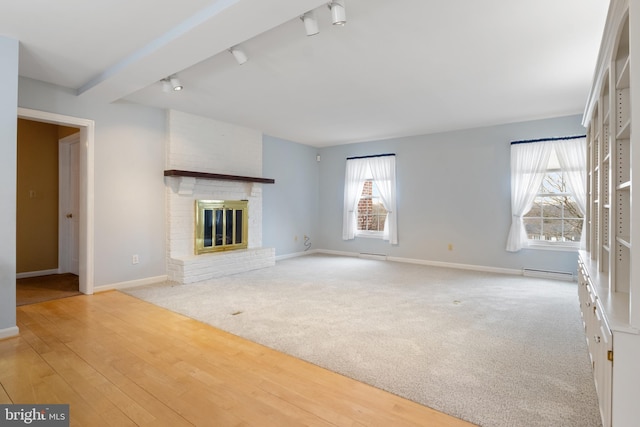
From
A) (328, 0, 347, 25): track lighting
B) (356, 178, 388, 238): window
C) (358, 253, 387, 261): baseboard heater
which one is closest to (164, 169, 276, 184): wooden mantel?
(356, 178, 388, 238): window

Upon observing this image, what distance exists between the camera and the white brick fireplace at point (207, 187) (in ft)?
16.3


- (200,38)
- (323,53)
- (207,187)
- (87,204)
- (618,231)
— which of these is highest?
(323,53)

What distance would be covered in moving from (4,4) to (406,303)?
4260 millimetres

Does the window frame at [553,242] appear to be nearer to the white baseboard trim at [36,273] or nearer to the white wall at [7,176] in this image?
the white wall at [7,176]

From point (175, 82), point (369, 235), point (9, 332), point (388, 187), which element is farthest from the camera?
point (369, 235)

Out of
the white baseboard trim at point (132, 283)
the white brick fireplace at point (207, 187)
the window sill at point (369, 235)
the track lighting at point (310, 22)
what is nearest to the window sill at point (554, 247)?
the window sill at point (369, 235)

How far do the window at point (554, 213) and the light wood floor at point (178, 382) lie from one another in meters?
4.67

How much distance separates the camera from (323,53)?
3139 mm

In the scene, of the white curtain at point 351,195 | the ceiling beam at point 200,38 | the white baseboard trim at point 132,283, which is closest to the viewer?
the ceiling beam at point 200,38

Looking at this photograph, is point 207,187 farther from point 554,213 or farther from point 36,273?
point 554,213

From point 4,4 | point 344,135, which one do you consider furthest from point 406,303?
point 4,4

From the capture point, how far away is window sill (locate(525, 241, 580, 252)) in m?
5.11

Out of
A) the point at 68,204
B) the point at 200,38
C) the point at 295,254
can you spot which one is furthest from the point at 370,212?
the point at 68,204

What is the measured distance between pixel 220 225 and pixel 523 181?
493 cm
